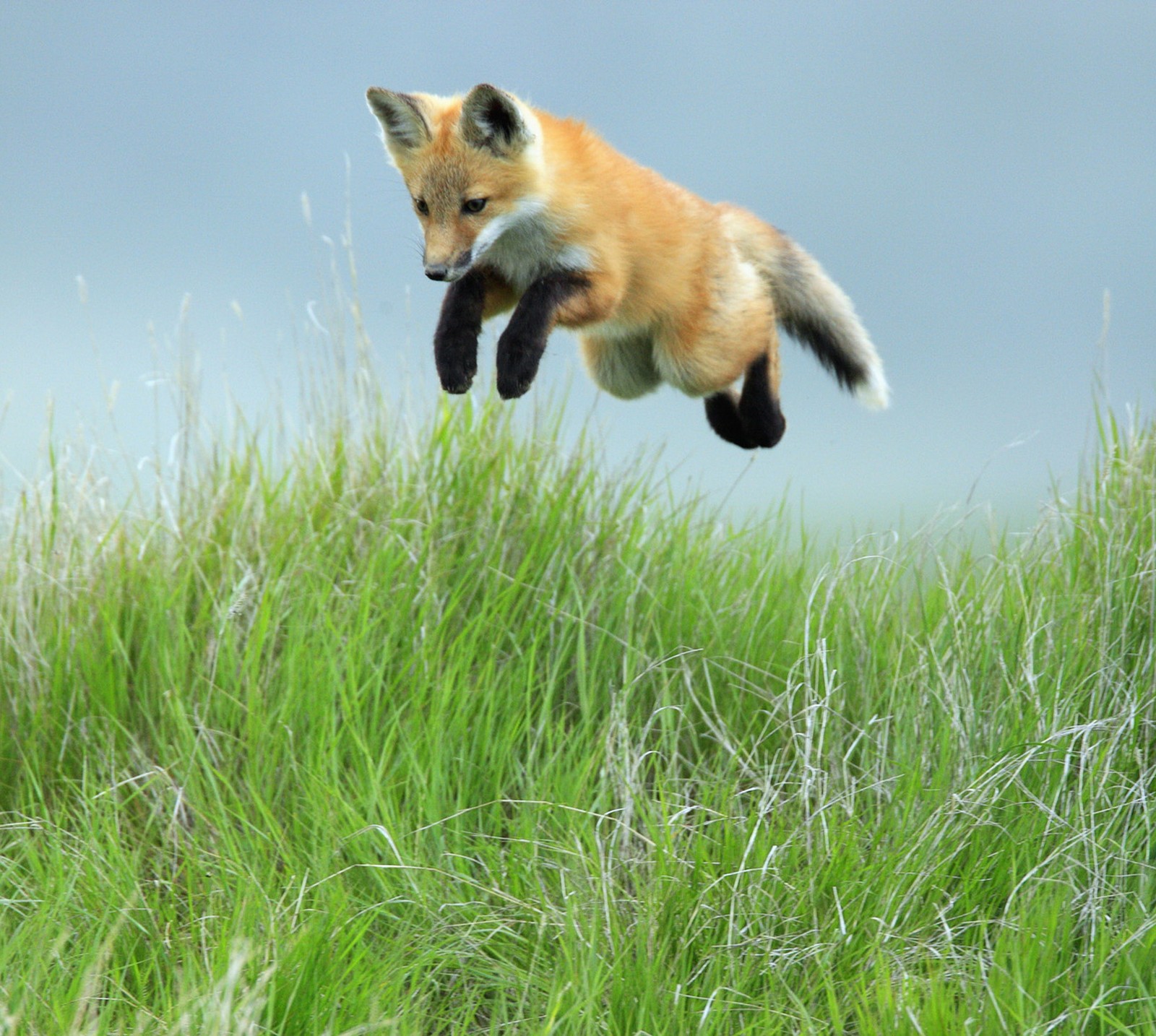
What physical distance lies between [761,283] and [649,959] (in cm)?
254

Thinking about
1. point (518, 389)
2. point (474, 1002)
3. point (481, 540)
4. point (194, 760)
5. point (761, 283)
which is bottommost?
point (474, 1002)

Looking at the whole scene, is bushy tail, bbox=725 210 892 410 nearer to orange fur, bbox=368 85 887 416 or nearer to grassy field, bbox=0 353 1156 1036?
orange fur, bbox=368 85 887 416

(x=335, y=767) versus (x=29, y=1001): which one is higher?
(x=335, y=767)

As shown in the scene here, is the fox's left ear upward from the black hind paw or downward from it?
upward

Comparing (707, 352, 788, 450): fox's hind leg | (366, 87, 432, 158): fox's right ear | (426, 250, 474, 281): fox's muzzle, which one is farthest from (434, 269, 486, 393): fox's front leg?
(707, 352, 788, 450): fox's hind leg

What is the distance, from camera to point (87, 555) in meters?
4.48

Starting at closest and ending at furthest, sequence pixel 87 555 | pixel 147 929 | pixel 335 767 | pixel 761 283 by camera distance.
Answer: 1. pixel 147 929
2. pixel 335 767
3. pixel 761 283
4. pixel 87 555

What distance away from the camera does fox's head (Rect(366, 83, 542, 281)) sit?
112 inches

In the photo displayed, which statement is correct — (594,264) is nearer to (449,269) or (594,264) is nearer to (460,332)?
(460,332)

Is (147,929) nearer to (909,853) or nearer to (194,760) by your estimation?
(194,760)

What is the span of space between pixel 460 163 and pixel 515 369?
0.58 metres

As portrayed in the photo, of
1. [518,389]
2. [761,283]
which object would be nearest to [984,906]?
[518,389]

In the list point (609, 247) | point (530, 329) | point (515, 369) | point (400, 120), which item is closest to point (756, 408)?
point (609, 247)

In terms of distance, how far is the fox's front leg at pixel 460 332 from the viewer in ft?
9.81
